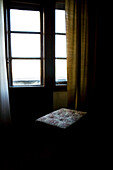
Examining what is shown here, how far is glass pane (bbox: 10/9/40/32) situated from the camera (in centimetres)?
176

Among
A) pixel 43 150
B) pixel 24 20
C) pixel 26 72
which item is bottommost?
pixel 43 150

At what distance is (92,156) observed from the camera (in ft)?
4.66

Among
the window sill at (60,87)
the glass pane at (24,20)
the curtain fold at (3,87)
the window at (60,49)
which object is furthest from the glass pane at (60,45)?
the curtain fold at (3,87)

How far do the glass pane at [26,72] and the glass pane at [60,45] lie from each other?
309 millimetres

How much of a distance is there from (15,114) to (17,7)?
1367 millimetres

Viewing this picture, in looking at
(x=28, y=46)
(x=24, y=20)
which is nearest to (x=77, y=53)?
(x=28, y=46)

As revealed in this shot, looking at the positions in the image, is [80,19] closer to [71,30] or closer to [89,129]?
[71,30]

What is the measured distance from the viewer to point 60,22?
1.88m

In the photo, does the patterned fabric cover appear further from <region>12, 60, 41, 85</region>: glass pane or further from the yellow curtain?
<region>12, 60, 41, 85</region>: glass pane

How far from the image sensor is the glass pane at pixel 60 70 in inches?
76.7

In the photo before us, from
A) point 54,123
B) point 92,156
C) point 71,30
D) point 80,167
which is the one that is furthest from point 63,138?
point 71,30

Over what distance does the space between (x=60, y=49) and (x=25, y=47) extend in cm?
48

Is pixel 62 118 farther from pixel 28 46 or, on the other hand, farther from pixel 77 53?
pixel 28 46

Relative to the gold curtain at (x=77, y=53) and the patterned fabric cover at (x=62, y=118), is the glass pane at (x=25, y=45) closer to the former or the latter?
the gold curtain at (x=77, y=53)
